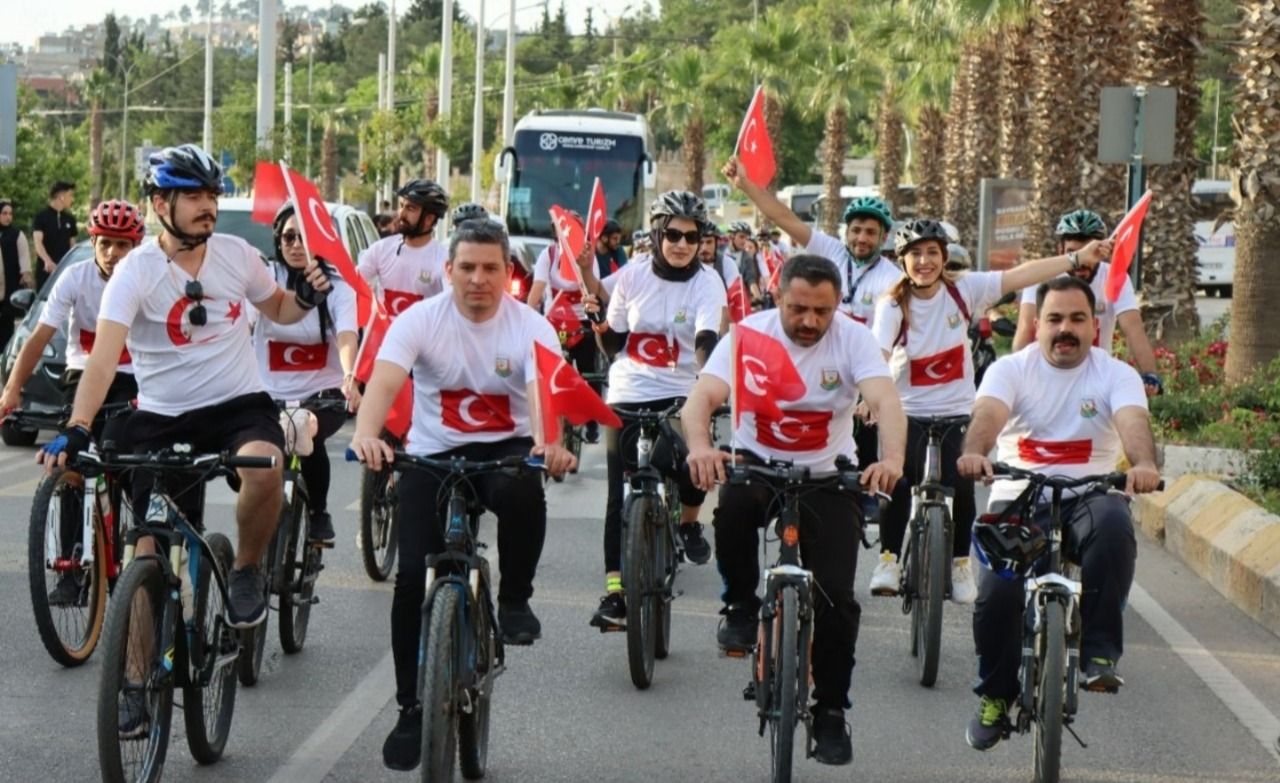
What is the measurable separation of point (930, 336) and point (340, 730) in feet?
12.2

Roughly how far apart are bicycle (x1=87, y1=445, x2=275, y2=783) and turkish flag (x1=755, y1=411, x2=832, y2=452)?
1.77 metres

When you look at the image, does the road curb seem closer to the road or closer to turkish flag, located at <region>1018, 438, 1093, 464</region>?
the road

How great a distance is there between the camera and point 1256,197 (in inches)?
720

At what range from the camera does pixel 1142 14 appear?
21.6 m

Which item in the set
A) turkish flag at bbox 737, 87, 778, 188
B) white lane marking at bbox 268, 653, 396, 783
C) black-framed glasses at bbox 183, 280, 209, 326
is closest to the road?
white lane marking at bbox 268, 653, 396, 783

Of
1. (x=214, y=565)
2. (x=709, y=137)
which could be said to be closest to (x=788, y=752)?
(x=214, y=565)

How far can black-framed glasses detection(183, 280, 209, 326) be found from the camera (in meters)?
7.37

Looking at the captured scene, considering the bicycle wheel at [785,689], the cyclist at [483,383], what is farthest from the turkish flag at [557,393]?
the bicycle wheel at [785,689]

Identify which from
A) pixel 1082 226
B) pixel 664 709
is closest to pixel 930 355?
pixel 1082 226

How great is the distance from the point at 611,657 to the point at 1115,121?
942 cm

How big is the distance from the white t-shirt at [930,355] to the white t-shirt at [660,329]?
31.0 inches

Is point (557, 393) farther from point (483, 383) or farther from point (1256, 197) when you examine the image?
point (1256, 197)

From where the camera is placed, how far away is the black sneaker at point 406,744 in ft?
21.6

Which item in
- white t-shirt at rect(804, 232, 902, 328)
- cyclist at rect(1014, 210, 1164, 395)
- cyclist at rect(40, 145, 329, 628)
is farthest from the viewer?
white t-shirt at rect(804, 232, 902, 328)
